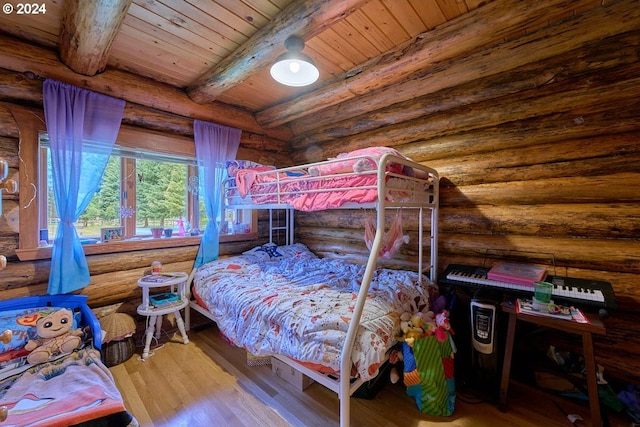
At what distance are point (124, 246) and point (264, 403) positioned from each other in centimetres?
196

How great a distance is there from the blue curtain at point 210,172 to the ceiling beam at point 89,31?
40.6 inches

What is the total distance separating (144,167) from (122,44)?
46.8 inches

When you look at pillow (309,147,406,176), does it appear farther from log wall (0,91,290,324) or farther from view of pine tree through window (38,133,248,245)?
log wall (0,91,290,324)

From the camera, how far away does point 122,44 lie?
7.04 ft

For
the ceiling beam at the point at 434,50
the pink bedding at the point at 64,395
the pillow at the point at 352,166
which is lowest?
the pink bedding at the point at 64,395

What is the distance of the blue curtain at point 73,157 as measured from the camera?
2.20 m

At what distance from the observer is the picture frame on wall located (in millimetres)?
2594

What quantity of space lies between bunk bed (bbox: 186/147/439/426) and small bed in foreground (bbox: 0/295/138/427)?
808 millimetres

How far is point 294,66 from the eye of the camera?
1995 millimetres

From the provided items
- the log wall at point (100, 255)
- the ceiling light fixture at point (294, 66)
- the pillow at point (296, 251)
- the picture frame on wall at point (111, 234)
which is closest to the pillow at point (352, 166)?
the ceiling light fixture at point (294, 66)

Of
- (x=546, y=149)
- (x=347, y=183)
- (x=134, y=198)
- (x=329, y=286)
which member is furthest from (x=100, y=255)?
(x=546, y=149)

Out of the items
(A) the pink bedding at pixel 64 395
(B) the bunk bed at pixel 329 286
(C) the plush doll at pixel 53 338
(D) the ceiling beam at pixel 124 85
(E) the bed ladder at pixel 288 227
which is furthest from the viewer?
(E) the bed ladder at pixel 288 227

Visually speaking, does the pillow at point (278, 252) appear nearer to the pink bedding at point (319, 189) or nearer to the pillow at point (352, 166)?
the pink bedding at point (319, 189)

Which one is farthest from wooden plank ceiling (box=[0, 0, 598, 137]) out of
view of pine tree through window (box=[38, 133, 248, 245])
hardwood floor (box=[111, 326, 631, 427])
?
hardwood floor (box=[111, 326, 631, 427])
